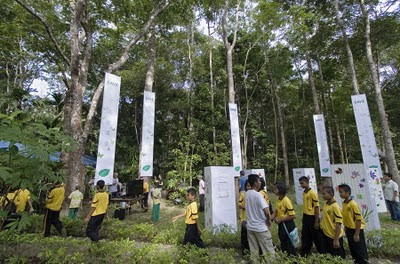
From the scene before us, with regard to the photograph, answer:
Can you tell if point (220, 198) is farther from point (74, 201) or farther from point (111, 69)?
point (111, 69)

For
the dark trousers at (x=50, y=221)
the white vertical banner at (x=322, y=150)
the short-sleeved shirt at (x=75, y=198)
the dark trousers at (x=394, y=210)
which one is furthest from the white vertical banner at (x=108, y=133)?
the white vertical banner at (x=322, y=150)

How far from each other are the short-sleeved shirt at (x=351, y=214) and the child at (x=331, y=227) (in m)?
0.20

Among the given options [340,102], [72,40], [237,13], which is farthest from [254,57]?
[72,40]

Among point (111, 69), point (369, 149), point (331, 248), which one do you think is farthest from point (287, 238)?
point (111, 69)

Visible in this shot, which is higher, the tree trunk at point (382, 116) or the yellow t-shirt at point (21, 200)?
the tree trunk at point (382, 116)

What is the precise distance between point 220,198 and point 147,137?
3467 mm

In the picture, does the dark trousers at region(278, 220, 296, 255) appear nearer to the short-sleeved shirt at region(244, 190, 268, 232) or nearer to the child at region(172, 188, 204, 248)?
the short-sleeved shirt at region(244, 190, 268, 232)

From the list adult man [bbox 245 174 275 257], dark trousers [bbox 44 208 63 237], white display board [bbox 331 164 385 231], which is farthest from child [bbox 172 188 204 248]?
white display board [bbox 331 164 385 231]

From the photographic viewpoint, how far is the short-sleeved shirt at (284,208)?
3.47m

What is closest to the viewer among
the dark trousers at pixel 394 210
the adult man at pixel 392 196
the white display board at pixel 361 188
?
the white display board at pixel 361 188

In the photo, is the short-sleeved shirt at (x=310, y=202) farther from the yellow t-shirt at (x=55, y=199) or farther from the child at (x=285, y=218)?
the yellow t-shirt at (x=55, y=199)

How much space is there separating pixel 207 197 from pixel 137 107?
41.6ft

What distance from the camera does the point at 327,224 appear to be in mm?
3326

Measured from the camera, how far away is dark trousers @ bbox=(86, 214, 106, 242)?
4.30m
